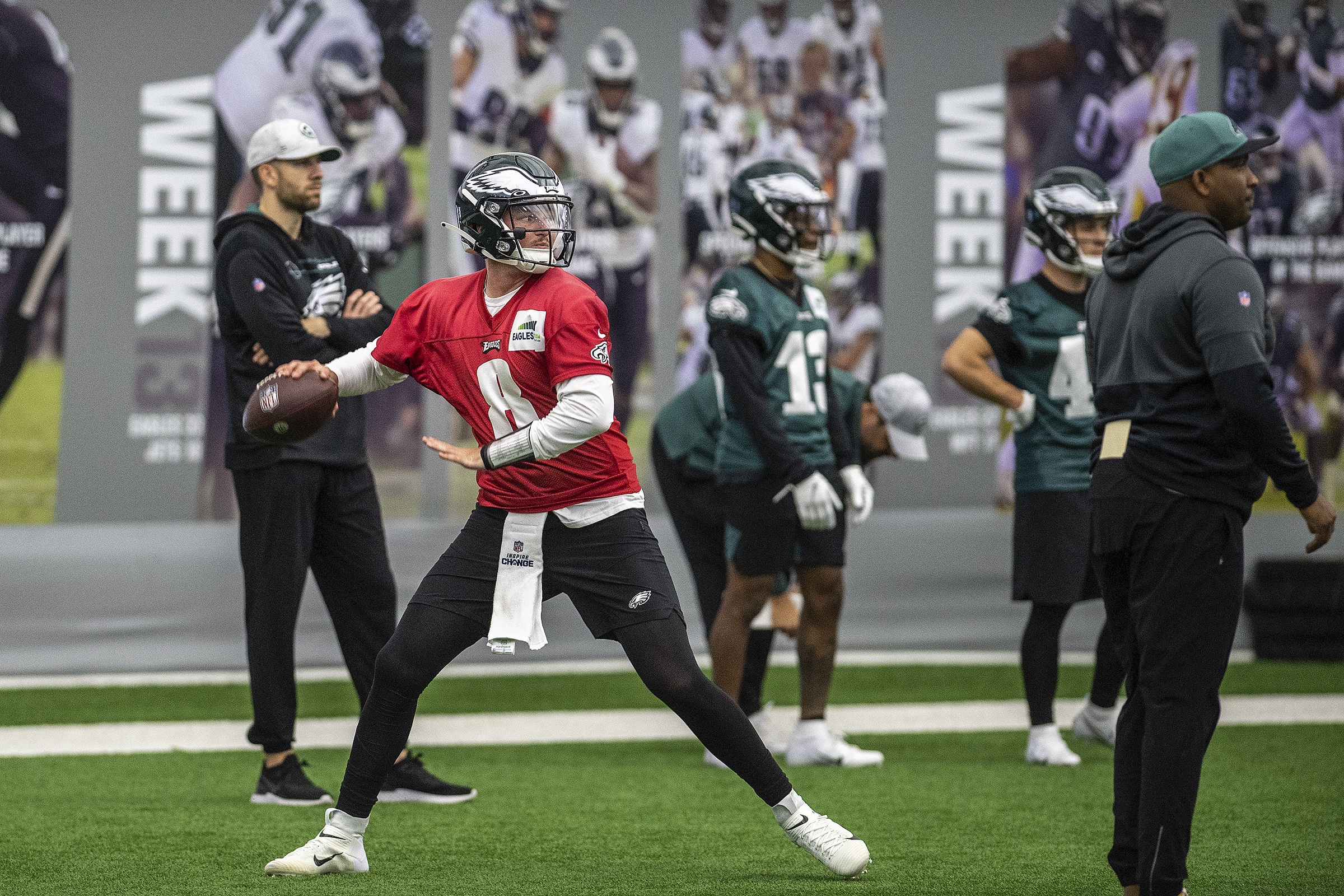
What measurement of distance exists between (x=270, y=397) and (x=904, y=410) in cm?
283

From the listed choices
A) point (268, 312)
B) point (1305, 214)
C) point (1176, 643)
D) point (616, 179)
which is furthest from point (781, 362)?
point (1305, 214)

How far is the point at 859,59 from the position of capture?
8.30m

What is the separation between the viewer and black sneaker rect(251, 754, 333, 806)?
460 centimetres

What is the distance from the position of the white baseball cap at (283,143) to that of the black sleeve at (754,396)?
137cm

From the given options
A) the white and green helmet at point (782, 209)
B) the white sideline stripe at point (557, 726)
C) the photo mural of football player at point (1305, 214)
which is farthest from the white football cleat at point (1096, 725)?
the photo mural of football player at point (1305, 214)

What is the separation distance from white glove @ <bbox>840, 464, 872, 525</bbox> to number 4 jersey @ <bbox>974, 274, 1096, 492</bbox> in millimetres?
503

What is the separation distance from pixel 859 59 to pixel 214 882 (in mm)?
5894

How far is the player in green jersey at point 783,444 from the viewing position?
5164 mm

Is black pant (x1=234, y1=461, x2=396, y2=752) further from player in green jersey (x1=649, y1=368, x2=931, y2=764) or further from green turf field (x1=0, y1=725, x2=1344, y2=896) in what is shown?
player in green jersey (x1=649, y1=368, x2=931, y2=764)

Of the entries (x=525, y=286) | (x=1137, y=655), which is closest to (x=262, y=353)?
(x=525, y=286)

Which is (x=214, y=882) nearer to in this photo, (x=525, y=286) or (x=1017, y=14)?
(x=525, y=286)

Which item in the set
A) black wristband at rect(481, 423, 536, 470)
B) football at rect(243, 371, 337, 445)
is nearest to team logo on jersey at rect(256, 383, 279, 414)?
football at rect(243, 371, 337, 445)

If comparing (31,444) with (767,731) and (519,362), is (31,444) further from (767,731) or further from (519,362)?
(519,362)

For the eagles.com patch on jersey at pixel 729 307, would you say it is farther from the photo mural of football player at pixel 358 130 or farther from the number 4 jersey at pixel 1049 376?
the photo mural of football player at pixel 358 130
